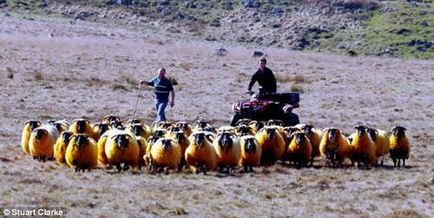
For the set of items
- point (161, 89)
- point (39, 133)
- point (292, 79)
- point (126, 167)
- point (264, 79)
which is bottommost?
point (126, 167)

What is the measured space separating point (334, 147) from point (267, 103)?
3435mm

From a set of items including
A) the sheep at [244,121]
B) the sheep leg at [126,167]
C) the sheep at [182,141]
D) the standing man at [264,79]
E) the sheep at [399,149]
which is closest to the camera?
the sheep leg at [126,167]

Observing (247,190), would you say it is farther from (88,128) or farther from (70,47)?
(70,47)

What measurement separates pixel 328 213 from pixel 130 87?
2564cm

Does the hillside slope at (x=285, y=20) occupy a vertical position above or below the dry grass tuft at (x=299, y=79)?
above

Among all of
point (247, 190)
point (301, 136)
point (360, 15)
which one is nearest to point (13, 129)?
point (301, 136)

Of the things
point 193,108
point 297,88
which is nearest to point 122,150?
point 193,108

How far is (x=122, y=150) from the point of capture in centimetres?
1931

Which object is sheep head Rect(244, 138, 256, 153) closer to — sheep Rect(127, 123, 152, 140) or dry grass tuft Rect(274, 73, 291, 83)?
sheep Rect(127, 123, 152, 140)

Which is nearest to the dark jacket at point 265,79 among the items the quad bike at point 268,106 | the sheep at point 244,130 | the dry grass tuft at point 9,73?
the quad bike at point 268,106

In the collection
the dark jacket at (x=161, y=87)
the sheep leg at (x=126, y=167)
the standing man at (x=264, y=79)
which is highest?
the standing man at (x=264, y=79)

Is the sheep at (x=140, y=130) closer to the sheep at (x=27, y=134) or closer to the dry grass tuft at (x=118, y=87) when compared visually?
the sheep at (x=27, y=134)

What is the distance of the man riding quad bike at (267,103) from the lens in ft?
78.6

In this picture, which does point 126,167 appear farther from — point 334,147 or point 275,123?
point 275,123
